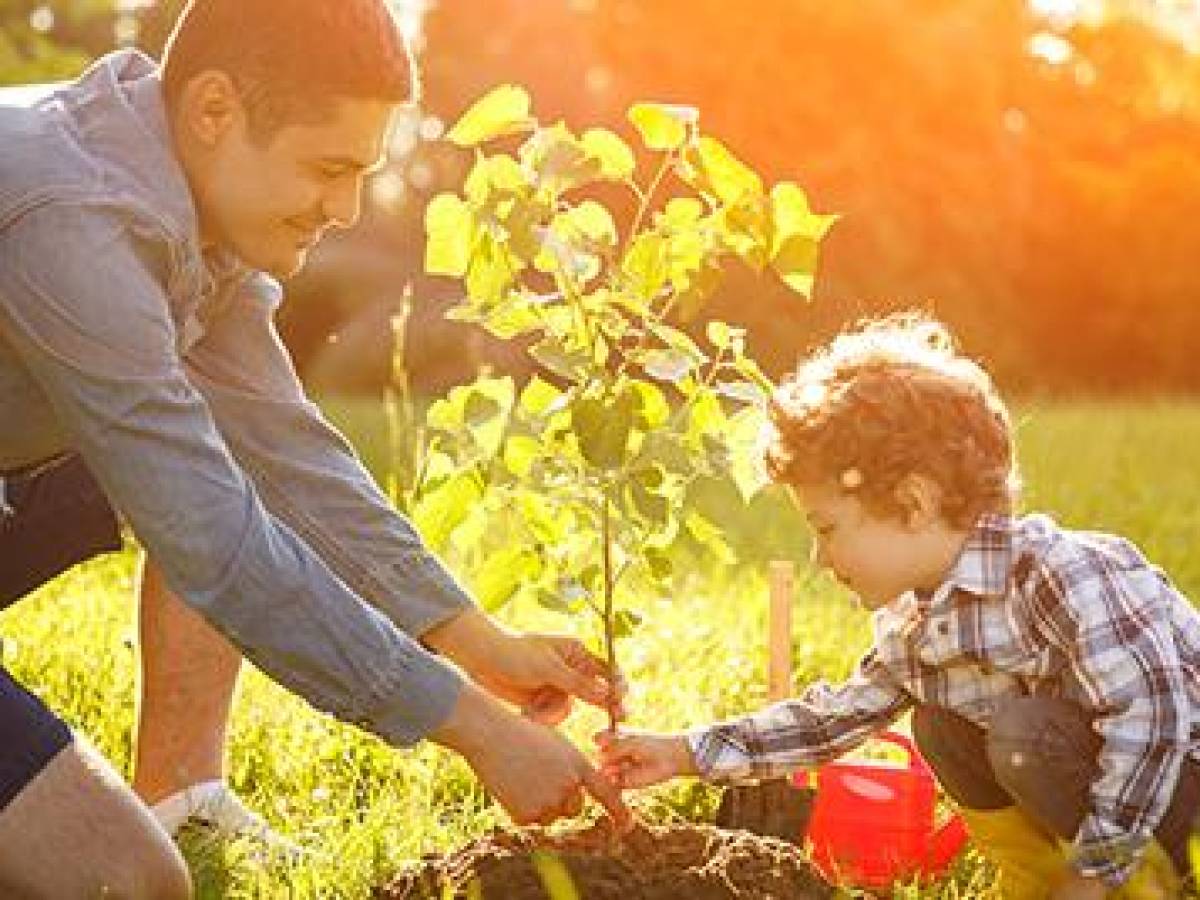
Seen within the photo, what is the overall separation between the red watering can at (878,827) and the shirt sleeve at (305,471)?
69cm

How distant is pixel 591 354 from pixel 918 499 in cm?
47

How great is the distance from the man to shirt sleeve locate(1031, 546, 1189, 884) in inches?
24.5

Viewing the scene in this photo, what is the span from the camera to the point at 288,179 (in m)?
2.61

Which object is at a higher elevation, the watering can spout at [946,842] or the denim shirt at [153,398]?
the denim shirt at [153,398]

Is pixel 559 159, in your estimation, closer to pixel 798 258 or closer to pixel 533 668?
pixel 798 258

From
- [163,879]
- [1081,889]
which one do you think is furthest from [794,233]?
[163,879]

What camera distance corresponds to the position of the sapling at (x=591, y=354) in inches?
110

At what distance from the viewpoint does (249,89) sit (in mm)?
2568

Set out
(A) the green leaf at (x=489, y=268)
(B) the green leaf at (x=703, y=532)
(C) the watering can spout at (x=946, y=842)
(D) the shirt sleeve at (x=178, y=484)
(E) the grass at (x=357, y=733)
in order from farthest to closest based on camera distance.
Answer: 1. (C) the watering can spout at (x=946, y=842)
2. (E) the grass at (x=357, y=733)
3. (B) the green leaf at (x=703, y=532)
4. (A) the green leaf at (x=489, y=268)
5. (D) the shirt sleeve at (x=178, y=484)

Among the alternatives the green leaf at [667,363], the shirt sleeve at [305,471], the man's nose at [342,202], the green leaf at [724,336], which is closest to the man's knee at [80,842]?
the shirt sleeve at [305,471]

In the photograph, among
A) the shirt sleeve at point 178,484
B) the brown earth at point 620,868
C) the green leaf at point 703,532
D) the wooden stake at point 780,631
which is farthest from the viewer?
the wooden stake at point 780,631

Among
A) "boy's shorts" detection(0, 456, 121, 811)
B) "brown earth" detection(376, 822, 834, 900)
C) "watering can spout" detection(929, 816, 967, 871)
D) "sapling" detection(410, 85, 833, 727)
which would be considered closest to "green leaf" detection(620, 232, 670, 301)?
"sapling" detection(410, 85, 833, 727)

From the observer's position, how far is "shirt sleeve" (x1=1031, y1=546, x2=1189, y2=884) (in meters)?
2.74

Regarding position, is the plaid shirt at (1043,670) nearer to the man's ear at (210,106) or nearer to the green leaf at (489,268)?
the green leaf at (489,268)
